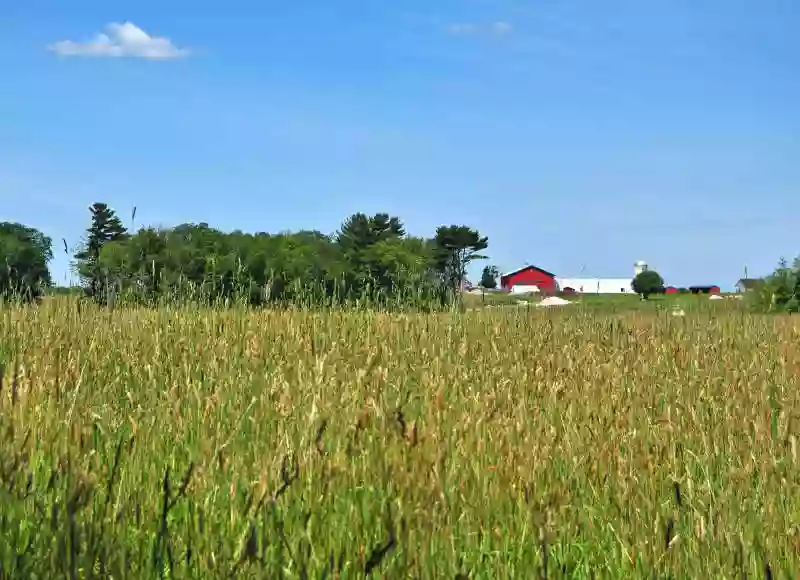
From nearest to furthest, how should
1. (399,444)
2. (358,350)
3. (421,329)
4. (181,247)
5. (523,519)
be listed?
(523,519) < (399,444) < (358,350) < (421,329) < (181,247)

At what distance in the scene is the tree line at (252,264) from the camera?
303 inches

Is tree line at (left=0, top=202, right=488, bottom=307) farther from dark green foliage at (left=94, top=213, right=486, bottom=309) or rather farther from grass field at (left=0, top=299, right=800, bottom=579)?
grass field at (left=0, top=299, right=800, bottom=579)

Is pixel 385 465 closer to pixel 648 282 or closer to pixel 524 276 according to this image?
pixel 648 282

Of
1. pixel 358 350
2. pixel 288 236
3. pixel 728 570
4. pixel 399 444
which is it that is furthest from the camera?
pixel 288 236

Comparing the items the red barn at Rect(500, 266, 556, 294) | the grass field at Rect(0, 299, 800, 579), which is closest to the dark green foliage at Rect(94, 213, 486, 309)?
the grass field at Rect(0, 299, 800, 579)

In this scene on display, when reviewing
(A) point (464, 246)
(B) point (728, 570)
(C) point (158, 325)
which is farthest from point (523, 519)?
(A) point (464, 246)

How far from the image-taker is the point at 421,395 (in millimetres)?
3434

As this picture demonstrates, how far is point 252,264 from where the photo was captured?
37250 mm

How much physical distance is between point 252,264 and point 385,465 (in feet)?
117

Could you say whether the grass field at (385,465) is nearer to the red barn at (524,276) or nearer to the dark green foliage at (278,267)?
the dark green foliage at (278,267)

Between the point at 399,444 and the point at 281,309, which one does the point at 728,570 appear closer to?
the point at 399,444

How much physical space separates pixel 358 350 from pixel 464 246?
68217mm

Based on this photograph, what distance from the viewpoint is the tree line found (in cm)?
769

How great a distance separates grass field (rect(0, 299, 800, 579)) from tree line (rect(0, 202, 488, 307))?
1933mm
